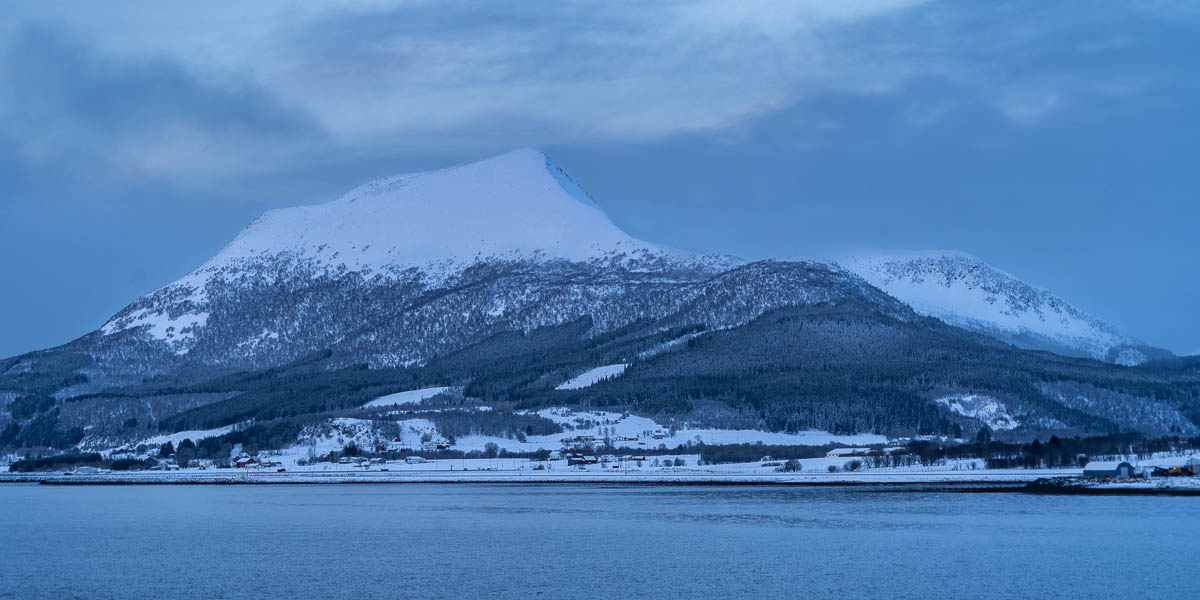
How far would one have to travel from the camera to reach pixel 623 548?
92562 mm

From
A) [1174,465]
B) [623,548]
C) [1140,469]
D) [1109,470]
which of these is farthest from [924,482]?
[623,548]

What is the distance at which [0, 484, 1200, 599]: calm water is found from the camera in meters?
73.6

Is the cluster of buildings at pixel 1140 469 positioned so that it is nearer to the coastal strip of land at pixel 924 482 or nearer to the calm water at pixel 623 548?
the coastal strip of land at pixel 924 482

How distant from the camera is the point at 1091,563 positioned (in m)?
80.9

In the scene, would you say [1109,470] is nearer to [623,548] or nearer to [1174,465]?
[1174,465]

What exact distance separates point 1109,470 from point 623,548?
85.5 m

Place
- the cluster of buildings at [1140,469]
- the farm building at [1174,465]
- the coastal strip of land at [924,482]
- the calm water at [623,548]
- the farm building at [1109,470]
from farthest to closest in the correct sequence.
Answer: the farm building at [1174,465] < the cluster of buildings at [1140,469] < the farm building at [1109,470] < the coastal strip of land at [924,482] < the calm water at [623,548]

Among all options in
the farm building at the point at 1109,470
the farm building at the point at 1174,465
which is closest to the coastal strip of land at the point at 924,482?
the farm building at the point at 1109,470

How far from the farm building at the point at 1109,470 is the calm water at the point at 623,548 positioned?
749 inches

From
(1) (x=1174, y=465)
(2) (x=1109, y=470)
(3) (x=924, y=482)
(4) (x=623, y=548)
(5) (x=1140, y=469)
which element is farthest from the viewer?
(1) (x=1174, y=465)

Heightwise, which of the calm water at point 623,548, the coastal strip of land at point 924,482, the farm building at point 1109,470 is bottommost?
the calm water at point 623,548

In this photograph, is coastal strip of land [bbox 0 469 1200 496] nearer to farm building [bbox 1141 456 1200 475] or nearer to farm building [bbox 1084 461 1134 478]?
farm building [bbox 1084 461 1134 478]

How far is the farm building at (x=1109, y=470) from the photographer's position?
500 ft

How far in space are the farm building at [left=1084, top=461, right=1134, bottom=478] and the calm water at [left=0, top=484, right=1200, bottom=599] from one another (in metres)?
19.0
